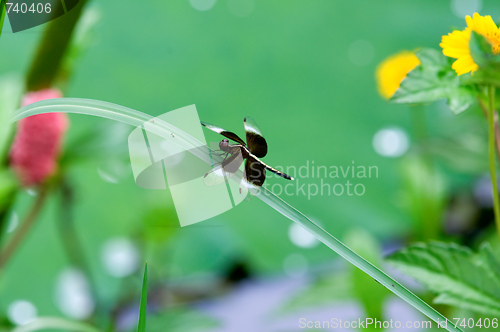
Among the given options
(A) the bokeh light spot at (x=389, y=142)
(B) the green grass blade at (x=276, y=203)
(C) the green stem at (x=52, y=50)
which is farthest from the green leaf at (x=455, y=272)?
(A) the bokeh light spot at (x=389, y=142)

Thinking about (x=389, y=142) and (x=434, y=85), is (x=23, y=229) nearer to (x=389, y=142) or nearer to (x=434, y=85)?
(x=434, y=85)

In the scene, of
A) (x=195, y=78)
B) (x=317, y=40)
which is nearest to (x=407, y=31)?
(x=317, y=40)

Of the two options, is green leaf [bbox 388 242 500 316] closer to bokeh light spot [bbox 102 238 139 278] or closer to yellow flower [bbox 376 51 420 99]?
yellow flower [bbox 376 51 420 99]

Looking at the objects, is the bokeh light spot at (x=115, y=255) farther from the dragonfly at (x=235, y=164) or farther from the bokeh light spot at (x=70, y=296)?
the dragonfly at (x=235, y=164)

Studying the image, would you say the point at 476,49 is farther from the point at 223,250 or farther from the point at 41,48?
the point at 223,250

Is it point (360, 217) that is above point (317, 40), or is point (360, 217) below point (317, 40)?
below

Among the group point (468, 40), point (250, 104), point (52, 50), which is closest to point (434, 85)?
point (468, 40)
